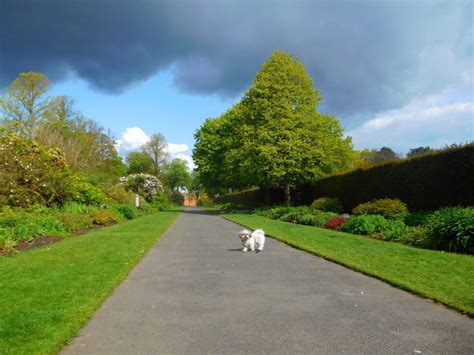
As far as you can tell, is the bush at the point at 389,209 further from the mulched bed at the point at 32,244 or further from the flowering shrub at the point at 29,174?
the flowering shrub at the point at 29,174

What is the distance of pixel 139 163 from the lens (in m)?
89.9

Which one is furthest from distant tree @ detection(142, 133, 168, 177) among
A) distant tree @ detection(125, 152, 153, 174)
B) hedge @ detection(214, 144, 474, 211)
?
hedge @ detection(214, 144, 474, 211)

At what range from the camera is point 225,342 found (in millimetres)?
4430

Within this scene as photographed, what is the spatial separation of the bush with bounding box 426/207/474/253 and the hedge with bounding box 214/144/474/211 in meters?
4.39

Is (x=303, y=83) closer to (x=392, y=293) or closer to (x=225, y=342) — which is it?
(x=392, y=293)

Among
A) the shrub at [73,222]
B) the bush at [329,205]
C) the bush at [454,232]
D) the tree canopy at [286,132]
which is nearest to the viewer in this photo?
the bush at [454,232]

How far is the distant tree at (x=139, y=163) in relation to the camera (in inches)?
3539

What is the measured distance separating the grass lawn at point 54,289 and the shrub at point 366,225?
796cm

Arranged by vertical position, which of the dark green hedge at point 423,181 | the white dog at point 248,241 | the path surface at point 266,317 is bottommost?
the path surface at point 266,317

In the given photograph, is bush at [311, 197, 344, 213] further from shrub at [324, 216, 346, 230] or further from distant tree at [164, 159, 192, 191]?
distant tree at [164, 159, 192, 191]

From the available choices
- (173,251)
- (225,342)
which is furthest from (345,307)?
(173,251)

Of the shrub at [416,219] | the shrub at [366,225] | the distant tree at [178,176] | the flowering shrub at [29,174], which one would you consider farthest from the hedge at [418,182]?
the distant tree at [178,176]

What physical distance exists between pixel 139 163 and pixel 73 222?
7448 centimetres

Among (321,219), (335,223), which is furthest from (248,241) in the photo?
(321,219)
